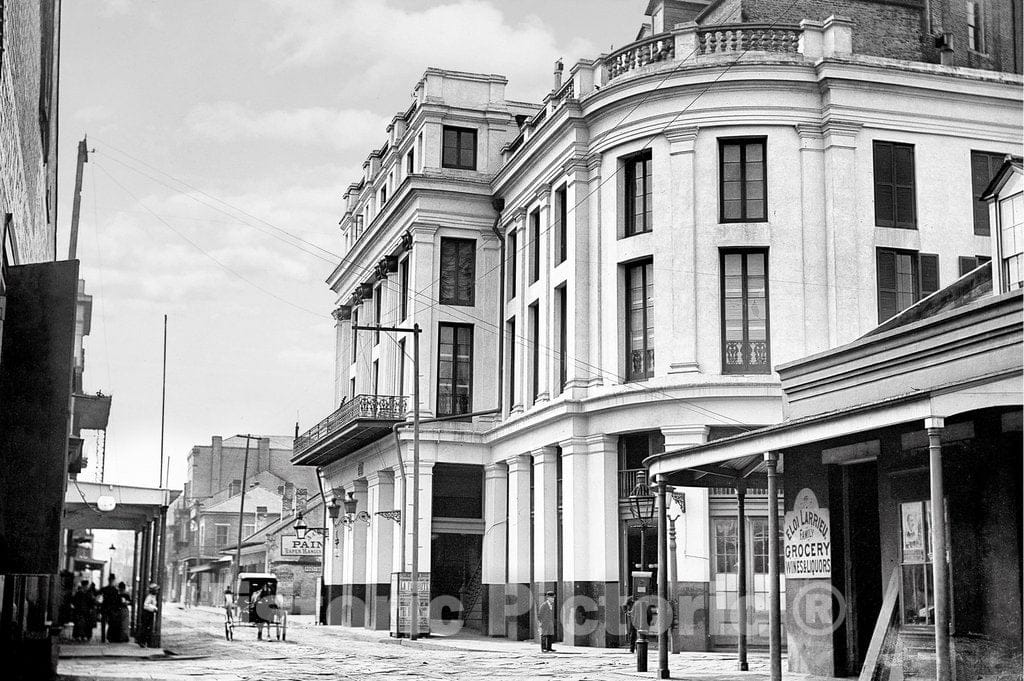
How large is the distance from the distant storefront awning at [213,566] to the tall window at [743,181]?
6341 cm

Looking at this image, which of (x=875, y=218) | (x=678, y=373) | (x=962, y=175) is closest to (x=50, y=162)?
(x=678, y=373)

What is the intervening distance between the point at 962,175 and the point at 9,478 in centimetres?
3007

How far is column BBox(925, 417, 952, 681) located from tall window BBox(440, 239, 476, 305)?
3146cm

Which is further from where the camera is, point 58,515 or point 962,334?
point 962,334

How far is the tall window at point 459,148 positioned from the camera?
4644 centimetres

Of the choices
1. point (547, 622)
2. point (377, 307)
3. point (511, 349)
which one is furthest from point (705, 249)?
point (377, 307)

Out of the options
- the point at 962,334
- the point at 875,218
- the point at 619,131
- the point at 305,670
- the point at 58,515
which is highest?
the point at 619,131

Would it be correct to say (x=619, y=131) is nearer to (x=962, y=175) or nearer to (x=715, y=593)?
(x=962, y=175)

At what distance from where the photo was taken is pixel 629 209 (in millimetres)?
35719

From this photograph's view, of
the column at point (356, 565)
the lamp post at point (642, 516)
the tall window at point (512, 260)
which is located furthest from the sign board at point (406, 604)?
the tall window at point (512, 260)

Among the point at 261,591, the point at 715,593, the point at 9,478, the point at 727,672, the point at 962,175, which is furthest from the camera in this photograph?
the point at 261,591

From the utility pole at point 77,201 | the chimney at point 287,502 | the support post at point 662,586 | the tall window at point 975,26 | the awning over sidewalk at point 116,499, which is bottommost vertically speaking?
the support post at point 662,586

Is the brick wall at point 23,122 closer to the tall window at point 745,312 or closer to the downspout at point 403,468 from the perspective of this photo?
the tall window at point 745,312

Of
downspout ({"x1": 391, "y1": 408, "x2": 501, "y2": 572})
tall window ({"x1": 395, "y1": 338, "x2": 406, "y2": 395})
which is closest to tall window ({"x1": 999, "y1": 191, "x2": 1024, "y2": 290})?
downspout ({"x1": 391, "y1": 408, "x2": 501, "y2": 572})
